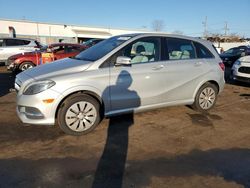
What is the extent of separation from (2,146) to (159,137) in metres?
2.63

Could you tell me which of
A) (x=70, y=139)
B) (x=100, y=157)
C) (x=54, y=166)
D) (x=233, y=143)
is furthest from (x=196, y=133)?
(x=54, y=166)

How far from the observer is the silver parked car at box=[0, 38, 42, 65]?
1492 cm

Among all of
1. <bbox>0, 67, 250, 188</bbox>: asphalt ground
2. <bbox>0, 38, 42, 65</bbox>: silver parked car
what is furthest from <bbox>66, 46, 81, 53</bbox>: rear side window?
<bbox>0, 67, 250, 188</bbox>: asphalt ground

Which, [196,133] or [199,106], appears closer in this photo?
[196,133]

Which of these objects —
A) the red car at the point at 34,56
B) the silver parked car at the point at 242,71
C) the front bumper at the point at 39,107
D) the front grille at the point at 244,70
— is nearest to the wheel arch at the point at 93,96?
the front bumper at the point at 39,107

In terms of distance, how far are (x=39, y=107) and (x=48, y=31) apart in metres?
44.9

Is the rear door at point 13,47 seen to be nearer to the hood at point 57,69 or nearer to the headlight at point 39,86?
the hood at point 57,69

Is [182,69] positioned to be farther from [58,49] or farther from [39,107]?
[58,49]

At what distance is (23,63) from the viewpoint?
11820mm

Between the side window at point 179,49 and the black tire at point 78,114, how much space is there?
6.52 ft

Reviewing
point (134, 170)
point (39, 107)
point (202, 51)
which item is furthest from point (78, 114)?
point (202, 51)

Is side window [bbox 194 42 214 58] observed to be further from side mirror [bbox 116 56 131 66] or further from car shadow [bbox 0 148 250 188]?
car shadow [bbox 0 148 250 188]

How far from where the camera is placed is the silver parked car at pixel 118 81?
4426 millimetres

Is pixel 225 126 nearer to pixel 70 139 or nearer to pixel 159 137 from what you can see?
pixel 159 137
